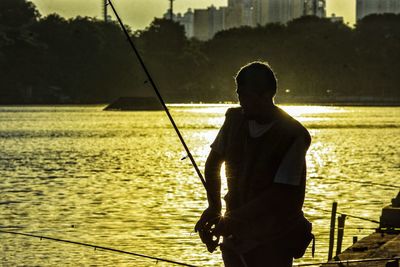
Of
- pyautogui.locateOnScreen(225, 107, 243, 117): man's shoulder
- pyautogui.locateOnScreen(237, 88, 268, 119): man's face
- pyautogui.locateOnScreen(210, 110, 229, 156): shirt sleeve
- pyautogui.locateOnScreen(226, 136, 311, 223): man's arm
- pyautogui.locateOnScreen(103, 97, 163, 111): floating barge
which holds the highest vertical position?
pyautogui.locateOnScreen(237, 88, 268, 119): man's face

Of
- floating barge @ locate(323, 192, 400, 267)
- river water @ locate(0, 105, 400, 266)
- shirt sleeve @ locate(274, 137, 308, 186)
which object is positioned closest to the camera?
shirt sleeve @ locate(274, 137, 308, 186)

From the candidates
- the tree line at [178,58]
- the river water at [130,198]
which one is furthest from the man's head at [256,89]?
the tree line at [178,58]

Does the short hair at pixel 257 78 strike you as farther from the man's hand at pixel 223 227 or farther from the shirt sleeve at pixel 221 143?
the man's hand at pixel 223 227

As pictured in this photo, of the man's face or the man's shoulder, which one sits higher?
the man's face

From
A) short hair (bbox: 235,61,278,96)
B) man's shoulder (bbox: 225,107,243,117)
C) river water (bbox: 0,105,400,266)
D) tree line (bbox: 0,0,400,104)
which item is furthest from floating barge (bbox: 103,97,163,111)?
short hair (bbox: 235,61,278,96)

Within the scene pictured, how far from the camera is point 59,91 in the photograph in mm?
177000

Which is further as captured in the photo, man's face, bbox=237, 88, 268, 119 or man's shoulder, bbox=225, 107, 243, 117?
man's shoulder, bbox=225, 107, 243, 117

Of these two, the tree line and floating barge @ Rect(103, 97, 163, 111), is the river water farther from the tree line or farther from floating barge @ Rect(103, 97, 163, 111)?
floating barge @ Rect(103, 97, 163, 111)

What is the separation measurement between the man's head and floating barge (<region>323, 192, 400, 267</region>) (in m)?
3.17

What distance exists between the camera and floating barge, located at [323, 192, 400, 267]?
10.6 m

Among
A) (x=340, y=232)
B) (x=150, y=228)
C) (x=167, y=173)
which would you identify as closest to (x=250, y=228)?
(x=340, y=232)

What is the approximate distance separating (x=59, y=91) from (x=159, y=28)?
1742cm

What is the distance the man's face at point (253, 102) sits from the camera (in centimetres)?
598

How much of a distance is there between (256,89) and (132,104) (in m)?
164
